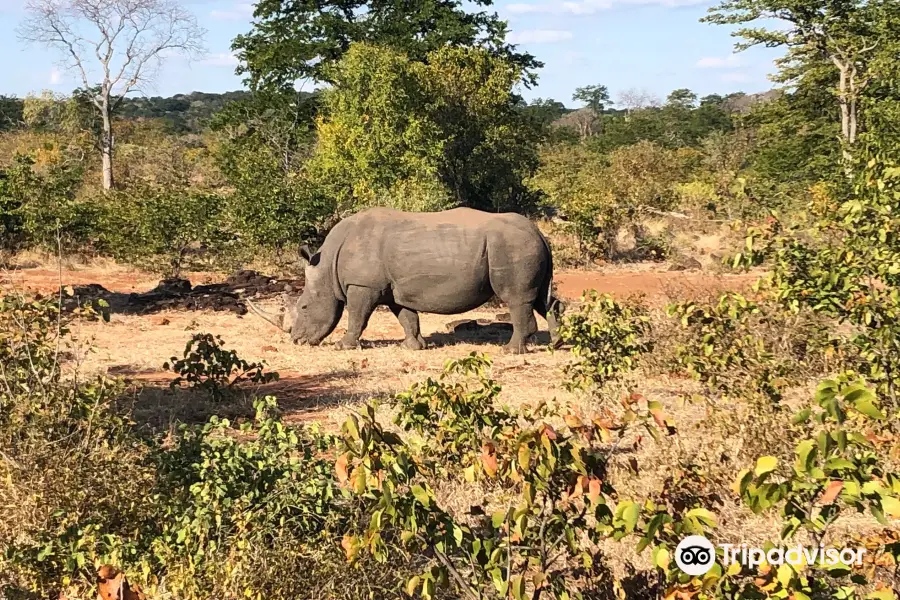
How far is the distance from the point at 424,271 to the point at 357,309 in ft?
3.72

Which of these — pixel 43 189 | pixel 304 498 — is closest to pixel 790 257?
pixel 304 498

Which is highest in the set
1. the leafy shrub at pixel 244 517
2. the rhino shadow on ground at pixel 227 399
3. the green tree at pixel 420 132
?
the green tree at pixel 420 132

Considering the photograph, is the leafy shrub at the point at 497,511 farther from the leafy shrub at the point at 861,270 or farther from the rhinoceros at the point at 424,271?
the rhinoceros at the point at 424,271

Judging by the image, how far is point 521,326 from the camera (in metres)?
11.5

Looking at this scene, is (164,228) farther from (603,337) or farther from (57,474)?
(57,474)

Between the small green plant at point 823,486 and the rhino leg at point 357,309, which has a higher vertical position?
the small green plant at point 823,486

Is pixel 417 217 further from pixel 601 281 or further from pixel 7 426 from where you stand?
pixel 601 281

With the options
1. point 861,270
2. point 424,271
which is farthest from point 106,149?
point 861,270

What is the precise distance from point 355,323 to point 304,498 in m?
7.17

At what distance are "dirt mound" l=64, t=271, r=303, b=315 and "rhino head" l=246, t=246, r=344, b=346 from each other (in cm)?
235

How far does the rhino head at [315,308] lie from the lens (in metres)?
11.9

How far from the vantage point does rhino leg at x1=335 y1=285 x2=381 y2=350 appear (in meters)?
11.6

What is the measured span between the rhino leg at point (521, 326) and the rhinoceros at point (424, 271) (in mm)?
13

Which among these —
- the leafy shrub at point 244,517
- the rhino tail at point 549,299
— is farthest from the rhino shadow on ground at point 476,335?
the leafy shrub at point 244,517
